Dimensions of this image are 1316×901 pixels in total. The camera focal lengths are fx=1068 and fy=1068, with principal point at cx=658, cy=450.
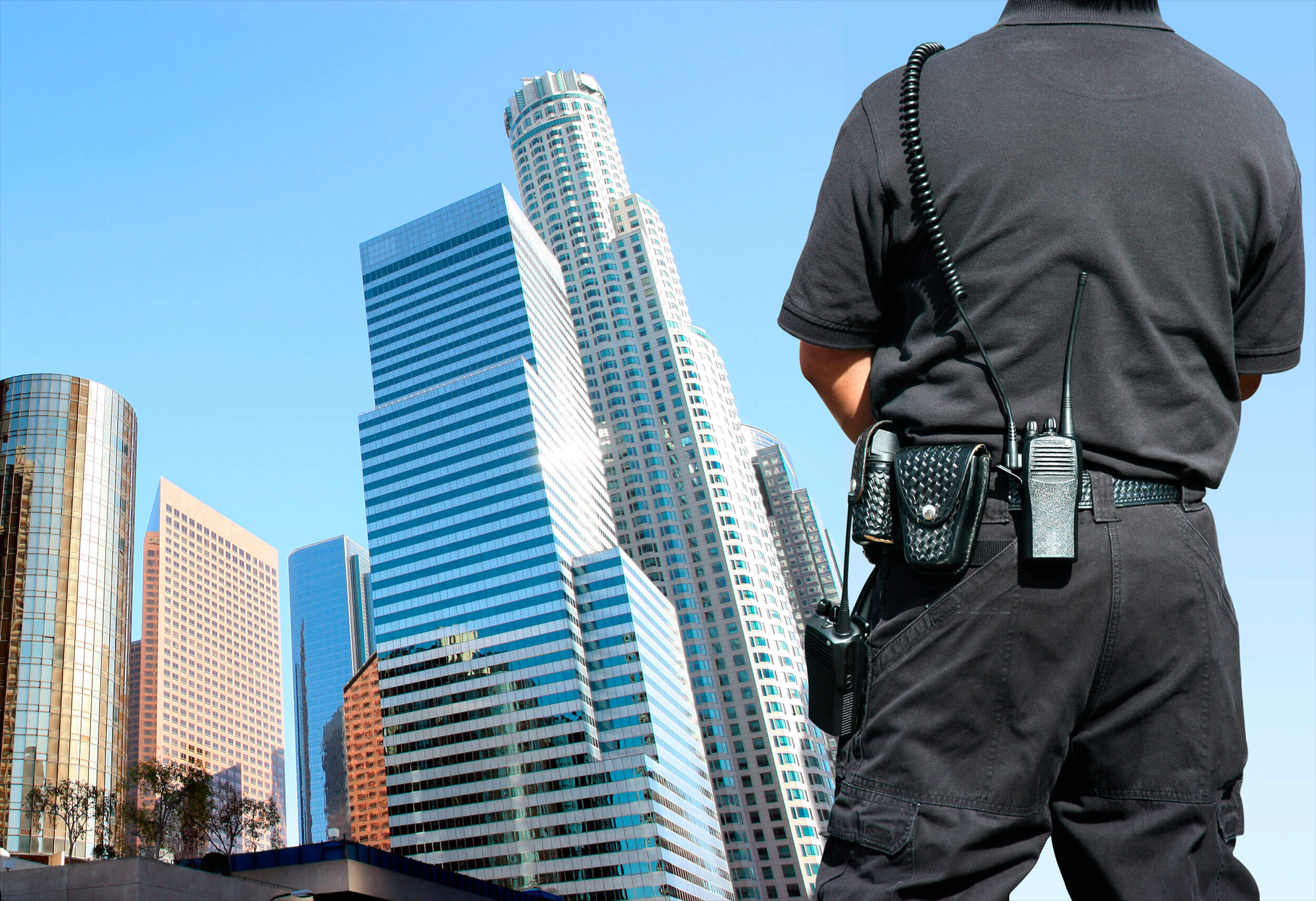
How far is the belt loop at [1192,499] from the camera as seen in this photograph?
1.61 meters

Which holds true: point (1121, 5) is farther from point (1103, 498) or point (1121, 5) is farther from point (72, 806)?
point (72, 806)

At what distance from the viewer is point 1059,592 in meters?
1.50

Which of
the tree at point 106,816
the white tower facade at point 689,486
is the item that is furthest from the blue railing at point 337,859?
the white tower facade at point 689,486

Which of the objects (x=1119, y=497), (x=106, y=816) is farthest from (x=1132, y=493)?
(x=106, y=816)

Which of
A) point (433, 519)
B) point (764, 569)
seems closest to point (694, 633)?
point (764, 569)

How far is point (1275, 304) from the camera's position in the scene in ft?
6.18

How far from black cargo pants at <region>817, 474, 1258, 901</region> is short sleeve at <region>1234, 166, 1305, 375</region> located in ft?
1.72

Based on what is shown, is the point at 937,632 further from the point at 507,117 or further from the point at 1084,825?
the point at 507,117

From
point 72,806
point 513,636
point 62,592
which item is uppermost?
point 513,636

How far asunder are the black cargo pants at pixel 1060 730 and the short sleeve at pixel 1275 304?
0.52 metres

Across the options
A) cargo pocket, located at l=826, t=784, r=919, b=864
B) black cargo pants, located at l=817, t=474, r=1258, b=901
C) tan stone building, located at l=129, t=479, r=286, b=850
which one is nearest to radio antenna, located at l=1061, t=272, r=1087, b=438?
black cargo pants, located at l=817, t=474, r=1258, b=901

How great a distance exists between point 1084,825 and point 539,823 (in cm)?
10208

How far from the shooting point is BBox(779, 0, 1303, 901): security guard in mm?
1489

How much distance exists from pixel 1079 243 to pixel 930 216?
227 mm
